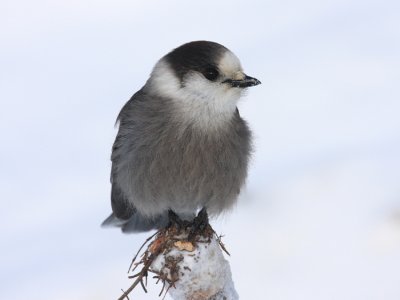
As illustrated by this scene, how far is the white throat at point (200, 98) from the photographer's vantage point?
3070 millimetres

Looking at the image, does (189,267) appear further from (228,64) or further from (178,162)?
(228,64)

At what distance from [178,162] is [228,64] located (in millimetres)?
539

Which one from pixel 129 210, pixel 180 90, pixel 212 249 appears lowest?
pixel 129 210

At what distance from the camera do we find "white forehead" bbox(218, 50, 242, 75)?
9.88 ft

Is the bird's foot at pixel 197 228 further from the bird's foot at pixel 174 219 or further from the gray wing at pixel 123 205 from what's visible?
the gray wing at pixel 123 205

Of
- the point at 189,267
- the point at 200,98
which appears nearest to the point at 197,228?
the point at 189,267

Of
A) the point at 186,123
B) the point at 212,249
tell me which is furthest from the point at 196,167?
the point at 212,249

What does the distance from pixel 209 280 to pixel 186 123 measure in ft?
3.43

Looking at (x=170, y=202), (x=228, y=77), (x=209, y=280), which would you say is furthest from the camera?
(x=170, y=202)

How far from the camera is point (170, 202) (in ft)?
10.7

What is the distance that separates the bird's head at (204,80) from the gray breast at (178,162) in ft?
0.25

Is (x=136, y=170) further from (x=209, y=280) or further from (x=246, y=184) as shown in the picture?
(x=209, y=280)

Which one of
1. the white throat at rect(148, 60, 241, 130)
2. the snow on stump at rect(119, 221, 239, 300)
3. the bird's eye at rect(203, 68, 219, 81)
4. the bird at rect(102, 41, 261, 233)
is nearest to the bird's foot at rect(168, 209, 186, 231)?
the bird at rect(102, 41, 261, 233)

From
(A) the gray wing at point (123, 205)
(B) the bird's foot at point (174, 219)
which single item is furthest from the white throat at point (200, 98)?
(B) the bird's foot at point (174, 219)
